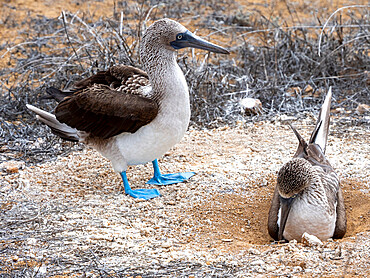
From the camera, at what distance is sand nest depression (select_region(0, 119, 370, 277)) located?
3.57 m

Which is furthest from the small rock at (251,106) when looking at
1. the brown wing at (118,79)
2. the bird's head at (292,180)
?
the bird's head at (292,180)

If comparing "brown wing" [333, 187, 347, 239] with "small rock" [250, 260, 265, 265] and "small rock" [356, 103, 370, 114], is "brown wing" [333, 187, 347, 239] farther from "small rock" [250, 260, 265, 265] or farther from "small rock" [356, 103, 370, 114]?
"small rock" [356, 103, 370, 114]

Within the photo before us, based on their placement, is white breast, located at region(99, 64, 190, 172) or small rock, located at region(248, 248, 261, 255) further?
white breast, located at region(99, 64, 190, 172)

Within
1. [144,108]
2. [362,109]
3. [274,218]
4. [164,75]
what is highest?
[164,75]

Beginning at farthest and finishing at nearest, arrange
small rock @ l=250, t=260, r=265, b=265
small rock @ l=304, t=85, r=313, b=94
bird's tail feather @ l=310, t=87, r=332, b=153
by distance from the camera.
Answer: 1. small rock @ l=304, t=85, r=313, b=94
2. bird's tail feather @ l=310, t=87, r=332, b=153
3. small rock @ l=250, t=260, r=265, b=265

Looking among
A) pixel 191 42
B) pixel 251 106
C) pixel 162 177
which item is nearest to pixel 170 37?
pixel 191 42

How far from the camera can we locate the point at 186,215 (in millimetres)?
4465

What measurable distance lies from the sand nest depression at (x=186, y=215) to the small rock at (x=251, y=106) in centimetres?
28

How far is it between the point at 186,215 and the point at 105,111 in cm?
115

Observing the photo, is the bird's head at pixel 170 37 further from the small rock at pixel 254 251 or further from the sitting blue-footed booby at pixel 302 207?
the small rock at pixel 254 251

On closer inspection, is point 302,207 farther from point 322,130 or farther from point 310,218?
point 322,130

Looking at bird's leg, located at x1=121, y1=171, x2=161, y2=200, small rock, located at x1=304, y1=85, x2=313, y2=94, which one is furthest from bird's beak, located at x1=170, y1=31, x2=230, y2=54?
small rock, located at x1=304, y1=85, x2=313, y2=94

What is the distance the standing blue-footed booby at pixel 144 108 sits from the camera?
453 cm

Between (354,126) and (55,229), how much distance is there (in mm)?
3752
